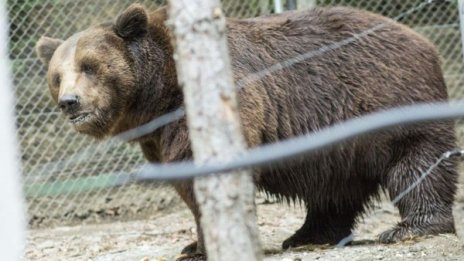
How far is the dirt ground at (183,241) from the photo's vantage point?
6.56 m

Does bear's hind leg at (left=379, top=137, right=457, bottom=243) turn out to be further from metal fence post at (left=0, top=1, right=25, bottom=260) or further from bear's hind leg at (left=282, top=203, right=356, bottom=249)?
metal fence post at (left=0, top=1, right=25, bottom=260)

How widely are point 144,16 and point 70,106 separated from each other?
2.85 ft

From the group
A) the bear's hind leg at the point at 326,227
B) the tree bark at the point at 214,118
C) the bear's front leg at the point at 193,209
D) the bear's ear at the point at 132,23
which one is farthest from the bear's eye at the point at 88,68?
the tree bark at the point at 214,118

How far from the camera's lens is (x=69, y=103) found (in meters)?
6.47

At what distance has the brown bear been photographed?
22.2 ft

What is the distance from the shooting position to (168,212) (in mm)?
10086

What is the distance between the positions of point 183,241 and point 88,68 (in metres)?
2.34

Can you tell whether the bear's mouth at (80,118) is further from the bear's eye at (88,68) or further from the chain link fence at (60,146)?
the chain link fence at (60,146)

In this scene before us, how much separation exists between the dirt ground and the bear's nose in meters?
1.22

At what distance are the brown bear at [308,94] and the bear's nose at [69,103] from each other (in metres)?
0.06

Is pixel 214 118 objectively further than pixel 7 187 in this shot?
Yes

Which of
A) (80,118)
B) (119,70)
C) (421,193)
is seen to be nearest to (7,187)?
(80,118)

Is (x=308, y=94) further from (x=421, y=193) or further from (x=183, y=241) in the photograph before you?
(x=183, y=241)

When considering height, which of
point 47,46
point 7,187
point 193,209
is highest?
point 47,46
